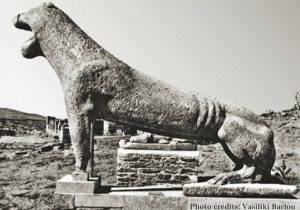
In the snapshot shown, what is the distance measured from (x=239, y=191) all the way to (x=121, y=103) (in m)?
1.81

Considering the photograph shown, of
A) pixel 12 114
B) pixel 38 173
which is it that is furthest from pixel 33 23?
pixel 12 114

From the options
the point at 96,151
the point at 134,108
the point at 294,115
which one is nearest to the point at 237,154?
the point at 134,108

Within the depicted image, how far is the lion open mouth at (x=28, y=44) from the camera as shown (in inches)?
224

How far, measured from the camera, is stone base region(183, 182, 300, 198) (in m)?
5.43

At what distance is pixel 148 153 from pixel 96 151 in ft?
24.3

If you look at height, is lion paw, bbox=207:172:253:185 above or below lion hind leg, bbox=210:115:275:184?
below

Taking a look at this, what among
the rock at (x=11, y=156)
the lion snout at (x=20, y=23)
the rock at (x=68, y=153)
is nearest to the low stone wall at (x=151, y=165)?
the lion snout at (x=20, y=23)

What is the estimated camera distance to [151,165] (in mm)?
9633

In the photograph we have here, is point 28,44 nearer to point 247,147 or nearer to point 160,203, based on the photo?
point 160,203

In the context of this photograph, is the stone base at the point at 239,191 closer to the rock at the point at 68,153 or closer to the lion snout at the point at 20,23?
the lion snout at the point at 20,23

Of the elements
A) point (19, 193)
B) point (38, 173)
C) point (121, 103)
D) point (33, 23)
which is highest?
point (33, 23)

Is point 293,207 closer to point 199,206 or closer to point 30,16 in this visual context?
point 199,206

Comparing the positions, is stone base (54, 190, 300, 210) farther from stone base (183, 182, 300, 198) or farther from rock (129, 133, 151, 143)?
rock (129, 133, 151, 143)

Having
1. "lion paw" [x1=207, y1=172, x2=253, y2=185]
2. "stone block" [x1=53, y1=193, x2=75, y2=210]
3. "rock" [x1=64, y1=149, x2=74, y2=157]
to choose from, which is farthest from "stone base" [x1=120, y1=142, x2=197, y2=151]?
"rock" [x1=64, y1=149, x2=74, y2=157]
